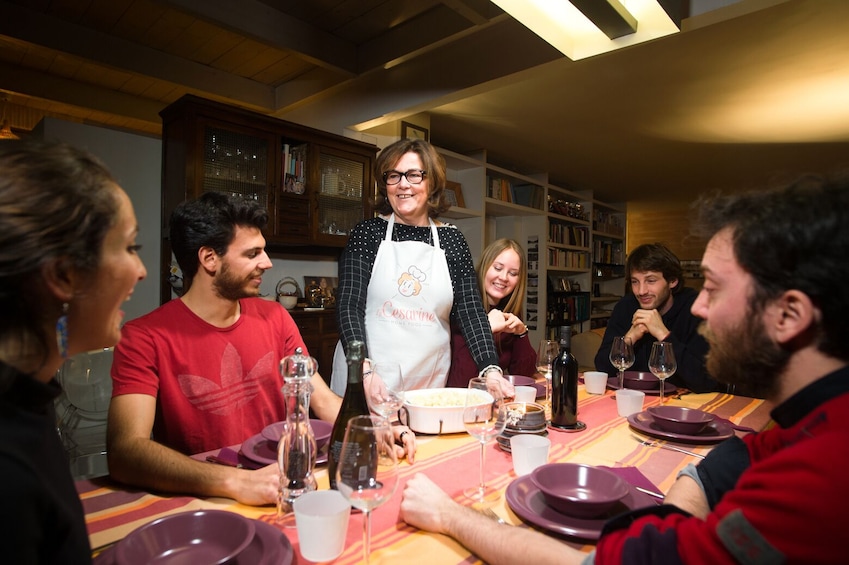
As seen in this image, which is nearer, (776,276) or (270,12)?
(776,276)

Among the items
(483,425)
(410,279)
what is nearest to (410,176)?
(410,279)

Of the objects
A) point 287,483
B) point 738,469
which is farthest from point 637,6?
point 287,483

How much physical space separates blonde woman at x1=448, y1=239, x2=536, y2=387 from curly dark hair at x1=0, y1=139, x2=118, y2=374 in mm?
1695

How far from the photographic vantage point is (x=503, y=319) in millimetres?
2271

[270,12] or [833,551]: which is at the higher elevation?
[270,12]

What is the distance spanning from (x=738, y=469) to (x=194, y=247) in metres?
1.58

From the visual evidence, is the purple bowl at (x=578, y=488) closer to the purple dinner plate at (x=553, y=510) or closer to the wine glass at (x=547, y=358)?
the purple dinner plate at (x=553, y=510)

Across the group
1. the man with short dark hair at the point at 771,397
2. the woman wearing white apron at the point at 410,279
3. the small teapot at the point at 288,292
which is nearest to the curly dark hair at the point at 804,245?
the man with short dark hair at the point at 771,397

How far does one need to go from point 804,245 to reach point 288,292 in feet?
11.9

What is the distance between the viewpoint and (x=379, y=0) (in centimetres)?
294

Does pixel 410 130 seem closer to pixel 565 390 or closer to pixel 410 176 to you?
pixel 410 176

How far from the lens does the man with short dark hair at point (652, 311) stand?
2.38 meters

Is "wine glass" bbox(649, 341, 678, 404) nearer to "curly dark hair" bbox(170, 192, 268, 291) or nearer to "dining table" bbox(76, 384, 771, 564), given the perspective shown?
"dining table" bbox(76, 384, 771, 564)

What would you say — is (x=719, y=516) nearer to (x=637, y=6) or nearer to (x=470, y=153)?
(x=637, y=6)
